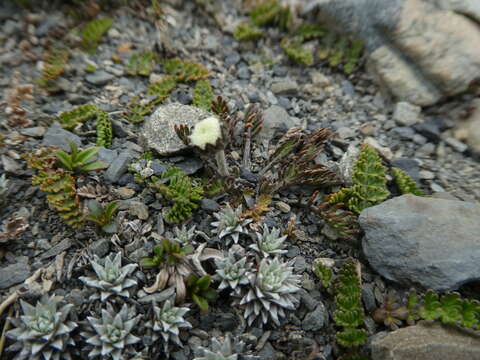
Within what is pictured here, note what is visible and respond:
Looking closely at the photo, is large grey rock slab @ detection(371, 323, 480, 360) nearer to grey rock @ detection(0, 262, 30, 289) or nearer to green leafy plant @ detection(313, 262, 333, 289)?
green leafy plant @ detection(313, 262, 333, 289)

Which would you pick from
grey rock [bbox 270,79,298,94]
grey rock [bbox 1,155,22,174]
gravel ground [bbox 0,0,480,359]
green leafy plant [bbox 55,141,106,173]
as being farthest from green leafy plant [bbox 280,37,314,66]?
grey rock [bbox 1,155,22,174]

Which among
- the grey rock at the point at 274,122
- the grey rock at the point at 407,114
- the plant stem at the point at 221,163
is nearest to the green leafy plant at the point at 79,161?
the plant stem at the point at 221,163

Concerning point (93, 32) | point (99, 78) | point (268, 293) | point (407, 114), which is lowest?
point (268, 293)

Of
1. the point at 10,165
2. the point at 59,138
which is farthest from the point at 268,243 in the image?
the point at 10,165

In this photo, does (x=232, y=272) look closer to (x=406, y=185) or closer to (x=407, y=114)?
(x=406, y=185)

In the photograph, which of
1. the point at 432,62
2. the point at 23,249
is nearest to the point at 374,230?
the point at 432,62

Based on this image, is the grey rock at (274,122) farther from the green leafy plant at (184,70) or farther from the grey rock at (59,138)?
the grey rock at (59,138)
